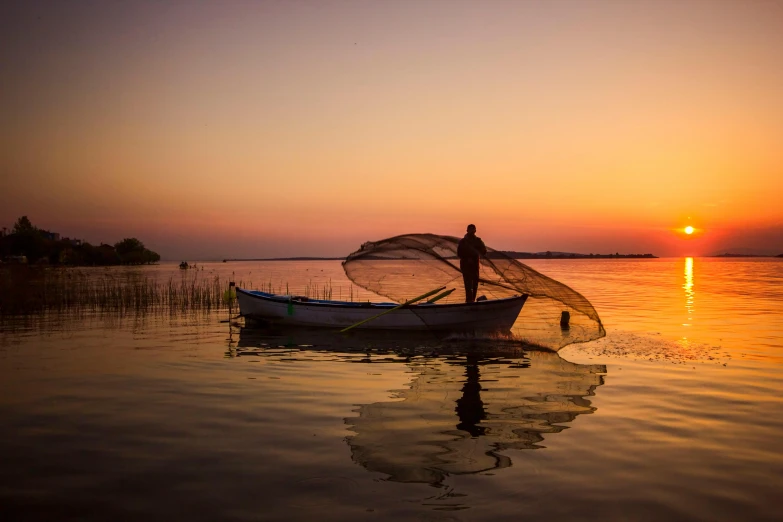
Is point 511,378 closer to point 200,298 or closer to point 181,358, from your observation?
point 181,358

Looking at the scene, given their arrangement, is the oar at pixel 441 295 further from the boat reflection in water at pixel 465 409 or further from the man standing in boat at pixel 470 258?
the boat reflection in water at pixel 465 409

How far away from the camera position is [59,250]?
347 feet

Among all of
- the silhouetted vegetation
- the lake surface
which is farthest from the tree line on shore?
the lake surface

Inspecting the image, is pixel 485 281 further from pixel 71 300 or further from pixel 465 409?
pixel 71 300

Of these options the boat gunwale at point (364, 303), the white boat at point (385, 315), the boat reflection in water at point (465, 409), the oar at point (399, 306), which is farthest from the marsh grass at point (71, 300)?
the boat reflection in water at point (465, 409)

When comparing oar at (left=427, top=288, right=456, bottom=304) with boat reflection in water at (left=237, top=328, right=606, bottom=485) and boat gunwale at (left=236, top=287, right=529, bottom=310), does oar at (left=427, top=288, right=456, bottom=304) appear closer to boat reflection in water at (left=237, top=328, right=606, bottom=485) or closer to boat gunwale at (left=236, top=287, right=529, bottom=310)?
boat gunwale at (left=236, top=287, right=529, bottom=310)

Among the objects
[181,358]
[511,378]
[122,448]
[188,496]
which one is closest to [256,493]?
[188,496]

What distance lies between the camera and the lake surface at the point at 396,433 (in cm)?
546

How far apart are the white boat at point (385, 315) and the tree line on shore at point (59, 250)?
72803mm

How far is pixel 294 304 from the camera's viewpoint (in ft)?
64.6

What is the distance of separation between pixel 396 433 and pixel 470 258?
323 inches

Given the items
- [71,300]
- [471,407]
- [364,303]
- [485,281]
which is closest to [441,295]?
[485,281]

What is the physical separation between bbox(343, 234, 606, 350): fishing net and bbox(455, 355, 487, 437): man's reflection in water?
3043 mm

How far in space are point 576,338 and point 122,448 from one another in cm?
1041
